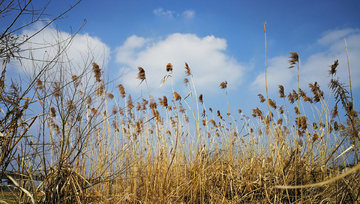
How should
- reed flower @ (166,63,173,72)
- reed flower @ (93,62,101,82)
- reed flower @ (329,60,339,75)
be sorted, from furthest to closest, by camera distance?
reed flower @ (166,63,173,72) < reed flower @ (93,62,101,82) < reed flower @ (329,60,339,75)

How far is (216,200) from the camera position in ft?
10.5

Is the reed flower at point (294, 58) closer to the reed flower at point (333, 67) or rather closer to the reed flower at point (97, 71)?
the reed flower at point (333, 67)

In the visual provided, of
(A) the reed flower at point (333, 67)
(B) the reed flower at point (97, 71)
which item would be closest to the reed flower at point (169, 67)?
(B) the reed flower at point (97, 71)

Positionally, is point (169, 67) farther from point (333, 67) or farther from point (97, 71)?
point (333, 67)

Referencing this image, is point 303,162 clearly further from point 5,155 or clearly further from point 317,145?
point 5,155

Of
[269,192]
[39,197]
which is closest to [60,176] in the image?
[39,197]

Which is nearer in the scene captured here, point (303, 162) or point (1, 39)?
point (1, 39)

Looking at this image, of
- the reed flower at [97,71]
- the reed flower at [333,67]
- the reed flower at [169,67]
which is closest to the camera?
the reed flower at [333,67]

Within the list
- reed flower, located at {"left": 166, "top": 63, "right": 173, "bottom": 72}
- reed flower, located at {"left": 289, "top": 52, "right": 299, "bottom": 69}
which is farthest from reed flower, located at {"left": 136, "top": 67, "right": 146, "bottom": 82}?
reed flower, located at {"left": 289, "top": 52, "right": 299, "bottom": 69}

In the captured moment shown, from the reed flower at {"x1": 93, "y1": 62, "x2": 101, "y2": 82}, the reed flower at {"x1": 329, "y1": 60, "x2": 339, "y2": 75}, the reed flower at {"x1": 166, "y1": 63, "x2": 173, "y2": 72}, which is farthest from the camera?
the reed flower at {"x1": 166, "y1": 63, "x2": 173, "y2": 72}

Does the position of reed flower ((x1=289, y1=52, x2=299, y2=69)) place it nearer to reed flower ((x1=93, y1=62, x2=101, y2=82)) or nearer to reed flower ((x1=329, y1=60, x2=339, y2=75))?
reed flower ((x1=329, y1=60, x2=339, y2=75))

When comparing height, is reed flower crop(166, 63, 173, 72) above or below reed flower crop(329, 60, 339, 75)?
above

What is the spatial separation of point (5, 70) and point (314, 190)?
4749mm

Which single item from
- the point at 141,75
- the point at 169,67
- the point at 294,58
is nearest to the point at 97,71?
the point at 141,75
